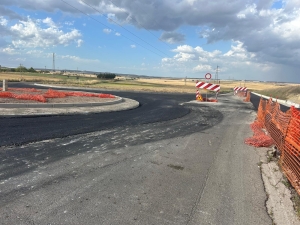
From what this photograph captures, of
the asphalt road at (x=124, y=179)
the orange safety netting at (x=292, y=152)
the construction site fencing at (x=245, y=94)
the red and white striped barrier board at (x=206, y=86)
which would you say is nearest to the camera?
the asphalt road at (x=124, y=179)

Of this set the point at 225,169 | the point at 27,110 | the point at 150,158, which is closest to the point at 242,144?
the point at 225,169

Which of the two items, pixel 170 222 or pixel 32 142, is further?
pixel 32 142

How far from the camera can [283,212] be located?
393cm

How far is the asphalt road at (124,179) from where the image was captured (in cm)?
357

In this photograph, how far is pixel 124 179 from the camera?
4758mm

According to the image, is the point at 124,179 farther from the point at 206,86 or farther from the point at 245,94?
the point at 245,94

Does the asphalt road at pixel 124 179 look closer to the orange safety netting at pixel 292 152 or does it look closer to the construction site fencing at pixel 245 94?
the orange safety netting at pixel 292 152

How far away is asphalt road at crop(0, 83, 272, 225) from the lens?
357 centimetres

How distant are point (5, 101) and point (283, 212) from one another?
12838 mm

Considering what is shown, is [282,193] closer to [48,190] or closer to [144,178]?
[144,178]

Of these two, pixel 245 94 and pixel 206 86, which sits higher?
pixel 206 86

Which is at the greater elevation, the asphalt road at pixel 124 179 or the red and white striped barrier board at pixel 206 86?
the red and white striped barrier board at pixel 206 86

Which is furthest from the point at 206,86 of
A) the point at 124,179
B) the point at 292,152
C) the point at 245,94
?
the point at 245,94

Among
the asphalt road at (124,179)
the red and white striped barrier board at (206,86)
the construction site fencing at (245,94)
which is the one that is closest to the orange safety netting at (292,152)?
the asphalt road at (124,179)
